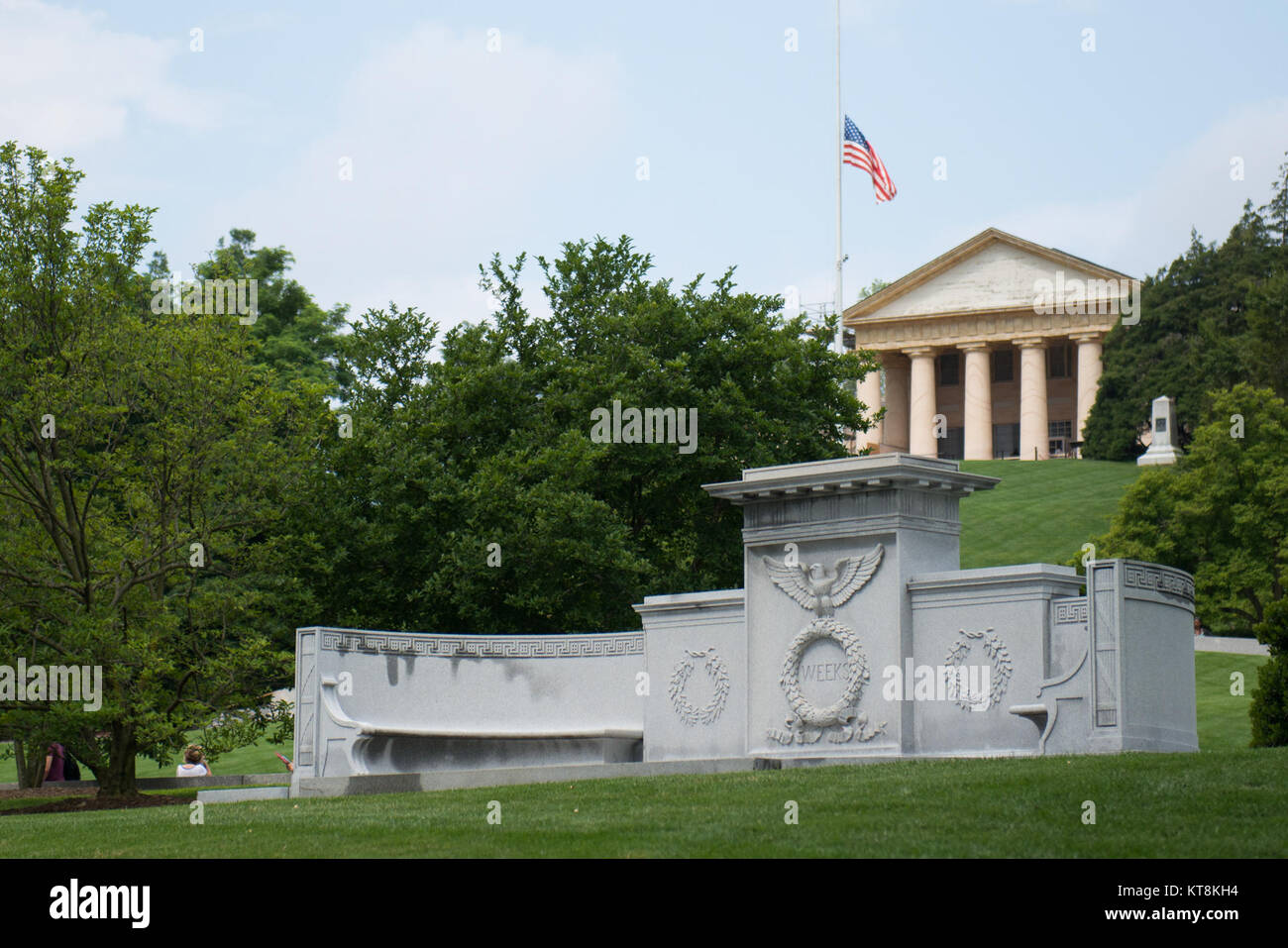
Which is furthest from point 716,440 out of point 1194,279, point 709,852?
point 1194,279

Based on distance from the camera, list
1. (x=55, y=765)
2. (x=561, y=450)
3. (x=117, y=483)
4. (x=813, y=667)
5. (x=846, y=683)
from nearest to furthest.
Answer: (x=846, y=683) → (x=813, y=667) → (x=117, y=483) → (x=561, y=450) → (x=55, y=765)

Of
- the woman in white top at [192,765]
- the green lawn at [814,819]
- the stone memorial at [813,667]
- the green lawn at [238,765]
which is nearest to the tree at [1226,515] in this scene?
the green lawn at [238,765]

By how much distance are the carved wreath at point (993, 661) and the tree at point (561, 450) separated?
934cm

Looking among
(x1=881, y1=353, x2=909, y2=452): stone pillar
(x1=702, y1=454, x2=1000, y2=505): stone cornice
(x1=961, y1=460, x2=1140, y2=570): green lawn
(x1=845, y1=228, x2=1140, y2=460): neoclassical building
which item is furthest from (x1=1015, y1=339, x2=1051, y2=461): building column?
(x1=702, y1=454, x2=1000, y2=505): stone cornice

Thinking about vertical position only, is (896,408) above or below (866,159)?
below

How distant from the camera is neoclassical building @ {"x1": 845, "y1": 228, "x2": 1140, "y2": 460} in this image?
8975cm

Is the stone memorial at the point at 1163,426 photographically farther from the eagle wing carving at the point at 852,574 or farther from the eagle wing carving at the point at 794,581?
the eagle wing carving at the point at 852,574

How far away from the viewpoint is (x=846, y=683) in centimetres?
2012

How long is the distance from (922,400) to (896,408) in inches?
230

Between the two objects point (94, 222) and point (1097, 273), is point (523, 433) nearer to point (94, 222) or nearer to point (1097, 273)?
A: point (94, 222)

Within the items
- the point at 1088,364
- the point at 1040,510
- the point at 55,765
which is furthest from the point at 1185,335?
the point at 55,765

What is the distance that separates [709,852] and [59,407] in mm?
15995

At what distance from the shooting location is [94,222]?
2484 cm

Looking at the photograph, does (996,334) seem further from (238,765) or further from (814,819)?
(814,819)
